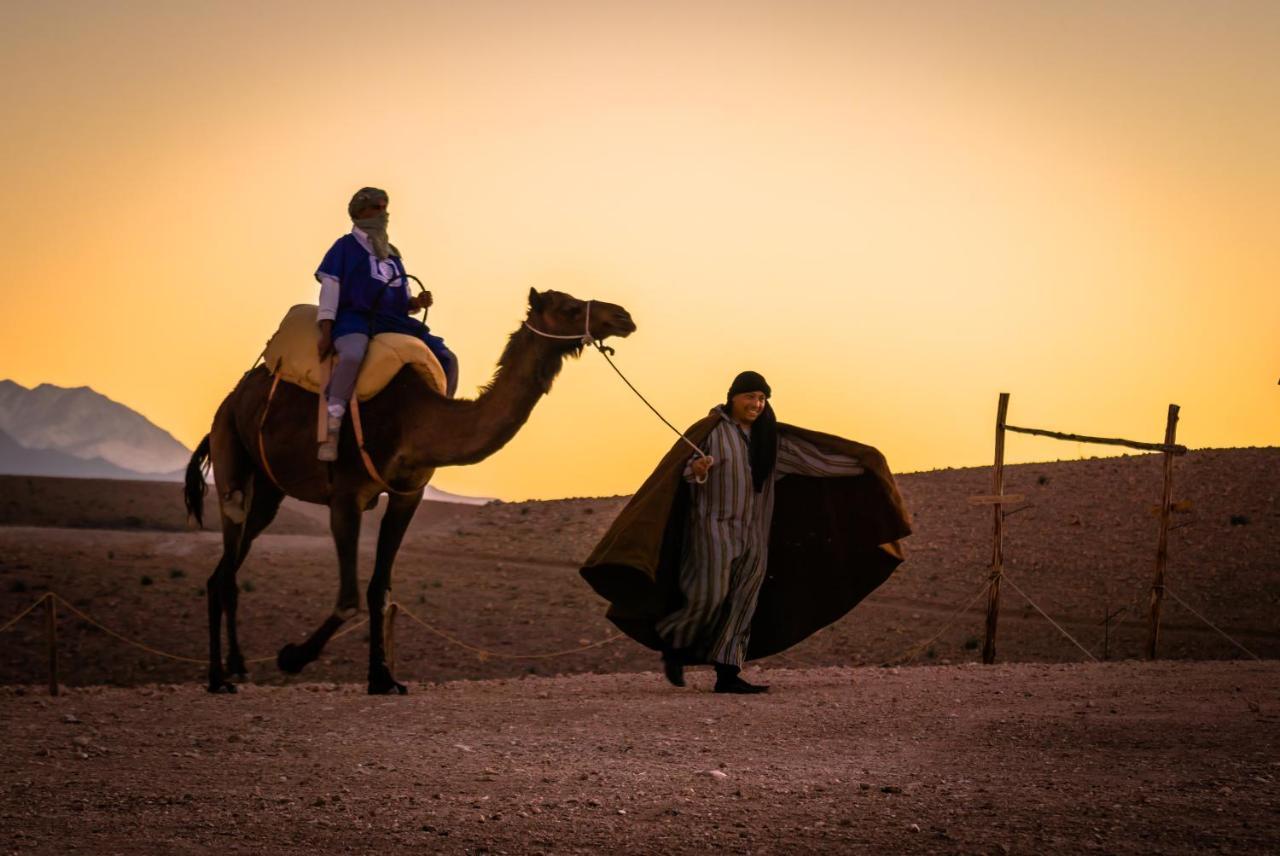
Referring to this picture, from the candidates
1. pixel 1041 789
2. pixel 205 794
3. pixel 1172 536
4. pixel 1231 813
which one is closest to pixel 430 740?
pixel 205 794

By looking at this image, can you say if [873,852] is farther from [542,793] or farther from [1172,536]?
[1172,536]

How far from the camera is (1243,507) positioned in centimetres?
3462

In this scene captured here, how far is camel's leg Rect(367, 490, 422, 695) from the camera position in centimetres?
1318

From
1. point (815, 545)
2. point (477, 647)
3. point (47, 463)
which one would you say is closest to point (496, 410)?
point (815, 545)

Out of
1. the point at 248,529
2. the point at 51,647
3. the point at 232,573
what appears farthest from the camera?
the point at 248,529

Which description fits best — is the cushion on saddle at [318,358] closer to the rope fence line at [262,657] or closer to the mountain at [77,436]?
the rope fence line at [262,657]

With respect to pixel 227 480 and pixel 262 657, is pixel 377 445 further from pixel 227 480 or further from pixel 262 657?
pixel 262 657

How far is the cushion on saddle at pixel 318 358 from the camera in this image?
13.0 meters

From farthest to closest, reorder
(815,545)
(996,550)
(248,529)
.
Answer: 1. (996,550)
2. (248,529)
3. (815,545)

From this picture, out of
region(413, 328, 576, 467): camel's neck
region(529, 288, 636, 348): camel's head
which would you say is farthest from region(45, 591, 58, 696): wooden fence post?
region(529, 288, 636, 348): camel's head

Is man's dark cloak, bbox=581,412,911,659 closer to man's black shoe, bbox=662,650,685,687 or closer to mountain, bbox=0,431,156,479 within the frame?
man's black shoe, bbox=662,650,685,687

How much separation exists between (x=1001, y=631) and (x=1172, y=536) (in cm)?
712

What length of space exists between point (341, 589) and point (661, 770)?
15.9 feet

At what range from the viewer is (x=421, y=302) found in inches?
528
